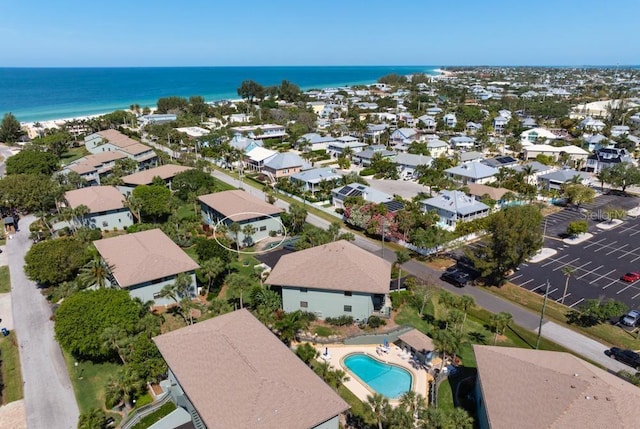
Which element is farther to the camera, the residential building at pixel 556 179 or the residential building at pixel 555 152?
the residential building at pixel 555 152

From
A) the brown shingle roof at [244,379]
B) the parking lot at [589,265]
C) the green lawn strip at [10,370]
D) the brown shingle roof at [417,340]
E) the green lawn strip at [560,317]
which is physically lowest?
the green lawn strip at [560,317]

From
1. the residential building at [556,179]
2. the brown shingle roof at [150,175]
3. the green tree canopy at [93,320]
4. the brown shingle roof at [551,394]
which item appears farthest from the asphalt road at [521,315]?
the residential building at [556,179]

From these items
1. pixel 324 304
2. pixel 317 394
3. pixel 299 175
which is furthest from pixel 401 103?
pixel 317 394

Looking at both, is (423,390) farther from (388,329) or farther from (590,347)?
(590,347)

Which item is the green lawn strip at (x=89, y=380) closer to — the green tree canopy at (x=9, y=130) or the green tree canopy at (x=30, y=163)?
the green tree canopy at (x=30, y=163)

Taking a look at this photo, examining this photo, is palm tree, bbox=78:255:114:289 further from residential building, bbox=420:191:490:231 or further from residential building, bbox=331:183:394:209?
residential building, bbox=420:191:490:231

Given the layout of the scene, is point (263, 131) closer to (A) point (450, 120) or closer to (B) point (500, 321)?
(A) point (450, 120)
